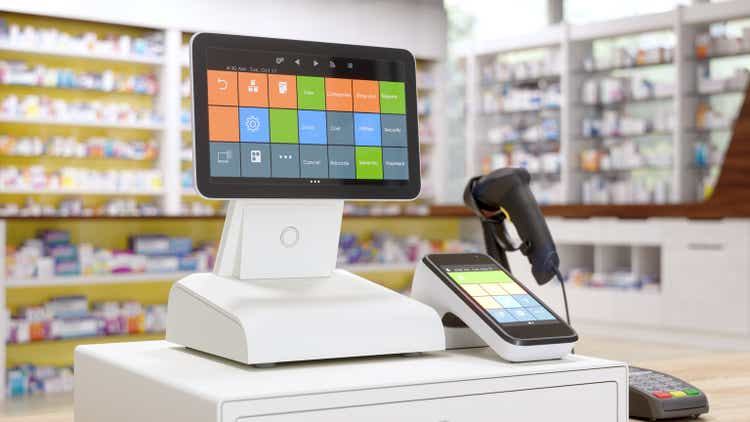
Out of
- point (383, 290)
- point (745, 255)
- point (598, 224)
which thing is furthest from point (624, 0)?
point (383, 290)

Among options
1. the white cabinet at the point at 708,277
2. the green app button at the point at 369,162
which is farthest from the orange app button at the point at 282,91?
the white cabinet at the point at 708,277

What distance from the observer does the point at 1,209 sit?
696 centimetres

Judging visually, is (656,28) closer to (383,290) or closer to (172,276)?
(172,276)

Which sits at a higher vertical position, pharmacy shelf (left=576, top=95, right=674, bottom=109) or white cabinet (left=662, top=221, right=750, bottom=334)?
pharmacy shelf (left=576, top=95, right=674, bottom=109)

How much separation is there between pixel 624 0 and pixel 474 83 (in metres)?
1.50

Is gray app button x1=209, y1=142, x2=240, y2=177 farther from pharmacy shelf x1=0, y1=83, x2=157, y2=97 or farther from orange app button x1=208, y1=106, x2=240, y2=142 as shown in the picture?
pharmacy shelf x1=0, y1=83, x2=157, y2=97

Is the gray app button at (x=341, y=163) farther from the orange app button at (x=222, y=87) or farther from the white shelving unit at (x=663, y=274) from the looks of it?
the white shelving unit at (x=663, y=274)

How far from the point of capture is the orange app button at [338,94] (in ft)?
3.80

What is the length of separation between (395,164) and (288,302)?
0.25 metres

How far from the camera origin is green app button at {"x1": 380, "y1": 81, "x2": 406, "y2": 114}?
3.94 feet

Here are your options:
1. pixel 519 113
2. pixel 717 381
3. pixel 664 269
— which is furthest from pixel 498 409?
pixel 519 113

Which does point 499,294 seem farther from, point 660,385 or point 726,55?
point 726,55

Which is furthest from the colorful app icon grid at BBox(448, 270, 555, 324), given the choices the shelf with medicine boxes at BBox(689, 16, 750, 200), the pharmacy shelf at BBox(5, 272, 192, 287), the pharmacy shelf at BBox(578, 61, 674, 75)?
the pharmacy shelf at BBox(578, 61, 674, 75)

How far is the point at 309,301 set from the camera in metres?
1.07
